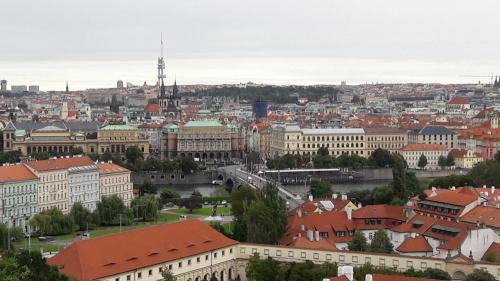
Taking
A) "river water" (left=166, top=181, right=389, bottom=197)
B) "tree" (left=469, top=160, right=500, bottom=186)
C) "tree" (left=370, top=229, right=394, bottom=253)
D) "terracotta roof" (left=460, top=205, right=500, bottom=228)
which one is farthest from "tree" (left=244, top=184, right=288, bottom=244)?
"river water" (left=166, top=181, right=389, bottom=197)

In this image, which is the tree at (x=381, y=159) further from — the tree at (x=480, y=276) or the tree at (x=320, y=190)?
the tree at (x=480, y=276)

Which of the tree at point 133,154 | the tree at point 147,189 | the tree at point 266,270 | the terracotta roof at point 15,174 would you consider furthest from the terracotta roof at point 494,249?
the tree at point 133,154

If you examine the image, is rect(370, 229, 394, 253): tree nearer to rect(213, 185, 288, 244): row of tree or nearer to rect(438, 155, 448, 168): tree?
rect(213, 185, 288, 244): row of tree

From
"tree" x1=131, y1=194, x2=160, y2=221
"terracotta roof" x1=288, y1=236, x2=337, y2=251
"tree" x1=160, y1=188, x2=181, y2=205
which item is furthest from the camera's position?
"tree" x1=160, y1=188, x2=181, y2=205

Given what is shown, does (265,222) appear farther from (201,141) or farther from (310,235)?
(201,141)

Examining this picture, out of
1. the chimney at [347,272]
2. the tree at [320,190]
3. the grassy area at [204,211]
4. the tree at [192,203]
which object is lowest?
the grassy area at [204,211]

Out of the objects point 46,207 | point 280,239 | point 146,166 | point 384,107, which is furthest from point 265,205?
point 384,107

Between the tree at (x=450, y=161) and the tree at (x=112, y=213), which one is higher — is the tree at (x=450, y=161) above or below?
below
